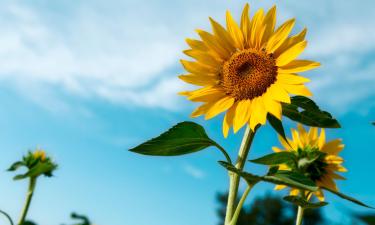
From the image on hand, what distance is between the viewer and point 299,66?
6.83 ft

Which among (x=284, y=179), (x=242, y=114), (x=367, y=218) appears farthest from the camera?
(x=242, y=114)

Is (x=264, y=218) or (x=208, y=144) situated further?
(x=264, y=218)

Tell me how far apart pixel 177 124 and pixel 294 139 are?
80.5 inches

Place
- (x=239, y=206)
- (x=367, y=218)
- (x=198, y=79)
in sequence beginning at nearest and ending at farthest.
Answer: (x=367, y=218) < (x=239, y=206) < (x=198, y=79)

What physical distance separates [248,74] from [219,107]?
235 millimetres

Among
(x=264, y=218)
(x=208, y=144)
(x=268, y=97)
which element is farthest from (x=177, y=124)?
(x=264, y=218)

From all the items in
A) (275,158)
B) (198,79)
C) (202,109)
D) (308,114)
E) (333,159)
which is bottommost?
(275,158)

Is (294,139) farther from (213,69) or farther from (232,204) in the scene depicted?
(232,204)

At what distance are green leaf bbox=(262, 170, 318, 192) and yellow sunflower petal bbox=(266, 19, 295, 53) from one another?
643 millimetres

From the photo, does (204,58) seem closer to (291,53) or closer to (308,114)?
(291,53)

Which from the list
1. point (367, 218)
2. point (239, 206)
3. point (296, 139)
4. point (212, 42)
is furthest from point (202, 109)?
point (296, 139)

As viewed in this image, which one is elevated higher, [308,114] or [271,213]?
[271,213]

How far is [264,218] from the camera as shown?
29.6m

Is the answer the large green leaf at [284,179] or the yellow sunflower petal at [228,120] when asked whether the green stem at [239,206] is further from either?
the yellow sunflower petal at [228,120]
